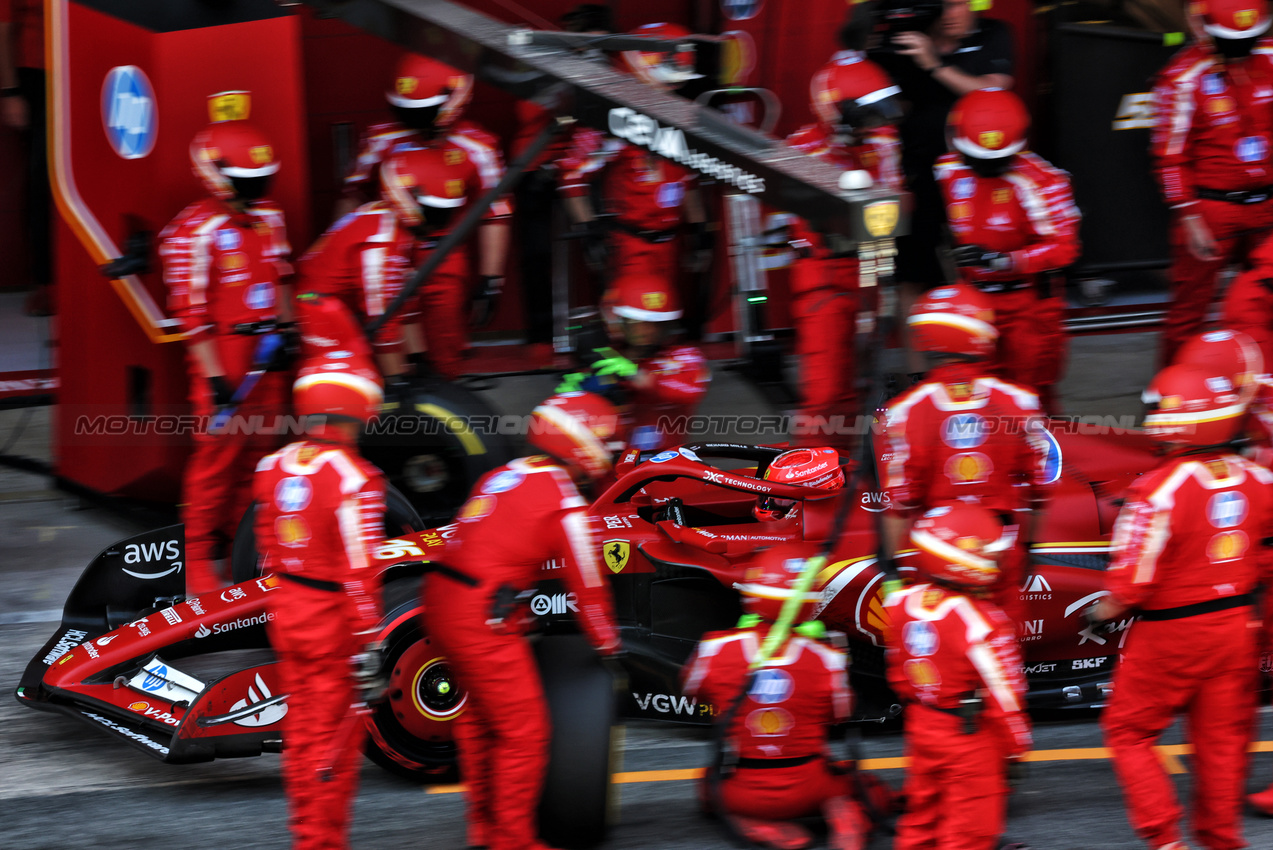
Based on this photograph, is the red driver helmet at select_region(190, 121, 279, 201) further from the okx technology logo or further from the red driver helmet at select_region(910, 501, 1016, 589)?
the red driver helmet at select_region(910, 501, 1016, 589)

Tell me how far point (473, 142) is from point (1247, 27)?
Answer: 13.2 ft

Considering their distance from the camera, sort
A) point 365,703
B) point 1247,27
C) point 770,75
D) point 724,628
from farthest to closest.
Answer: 1. point 770,75
2. point 1247,27
3. point 724,628
4. point 365,703

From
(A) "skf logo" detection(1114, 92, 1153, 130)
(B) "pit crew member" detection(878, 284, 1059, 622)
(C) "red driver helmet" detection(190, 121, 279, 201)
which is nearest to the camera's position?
(B) "pit crew member" detection(878, 284, 1059, 622)

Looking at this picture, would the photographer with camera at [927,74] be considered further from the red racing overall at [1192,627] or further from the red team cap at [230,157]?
the red racing overall at [1192,627]

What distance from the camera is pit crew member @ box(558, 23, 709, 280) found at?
770cm

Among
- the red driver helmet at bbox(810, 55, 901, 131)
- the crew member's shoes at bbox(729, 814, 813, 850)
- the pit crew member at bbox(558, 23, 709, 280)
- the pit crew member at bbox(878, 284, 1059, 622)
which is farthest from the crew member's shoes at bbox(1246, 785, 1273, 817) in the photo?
the pit crew member at bbox(558, 23, 709, 280)

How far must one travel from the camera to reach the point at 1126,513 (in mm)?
4426

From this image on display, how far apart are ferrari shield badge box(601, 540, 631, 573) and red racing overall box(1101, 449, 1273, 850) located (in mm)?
1953

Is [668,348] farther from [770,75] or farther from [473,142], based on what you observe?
[770,75]

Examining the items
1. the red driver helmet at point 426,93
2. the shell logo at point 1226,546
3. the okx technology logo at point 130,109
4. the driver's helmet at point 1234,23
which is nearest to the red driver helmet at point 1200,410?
the shell logo at point 1226,546

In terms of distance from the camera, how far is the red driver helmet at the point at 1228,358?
14.6ft

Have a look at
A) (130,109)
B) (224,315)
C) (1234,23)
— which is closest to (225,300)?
(224,315)

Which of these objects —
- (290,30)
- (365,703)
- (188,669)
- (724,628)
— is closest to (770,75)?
(290,30)

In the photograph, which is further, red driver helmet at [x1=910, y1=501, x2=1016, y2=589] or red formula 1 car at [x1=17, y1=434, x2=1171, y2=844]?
red formula 1 car at [x1=17, y1=434, x2=1171, y2=844]
